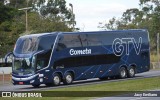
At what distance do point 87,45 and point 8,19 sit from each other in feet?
56.4

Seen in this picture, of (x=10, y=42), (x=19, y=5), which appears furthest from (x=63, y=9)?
(x=10, y=42)

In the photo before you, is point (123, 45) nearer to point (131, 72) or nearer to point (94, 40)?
point (131, 72)

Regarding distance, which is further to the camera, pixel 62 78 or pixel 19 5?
pixel 19 5

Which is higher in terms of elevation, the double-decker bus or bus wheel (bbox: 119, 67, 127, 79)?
the double-decker bus

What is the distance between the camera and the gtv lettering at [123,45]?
1531 inches

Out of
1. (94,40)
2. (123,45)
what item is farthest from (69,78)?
(123,45)

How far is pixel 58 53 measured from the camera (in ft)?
114

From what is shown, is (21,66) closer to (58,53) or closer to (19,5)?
(58,53)

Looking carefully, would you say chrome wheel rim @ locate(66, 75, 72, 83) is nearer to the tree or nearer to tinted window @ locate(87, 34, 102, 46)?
tinted window @ locate(87, 34, 102, 46)

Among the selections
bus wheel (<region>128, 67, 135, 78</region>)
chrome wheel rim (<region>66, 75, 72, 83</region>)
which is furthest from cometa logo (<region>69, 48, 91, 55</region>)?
bus wheel (<region>128, 67, 135, 78</region>)

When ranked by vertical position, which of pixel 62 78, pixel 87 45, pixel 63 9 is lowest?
pixel 62 78

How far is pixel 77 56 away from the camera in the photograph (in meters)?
35.9

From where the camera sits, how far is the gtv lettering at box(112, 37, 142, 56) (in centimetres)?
3888

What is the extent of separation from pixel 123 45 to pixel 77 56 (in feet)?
17.3
